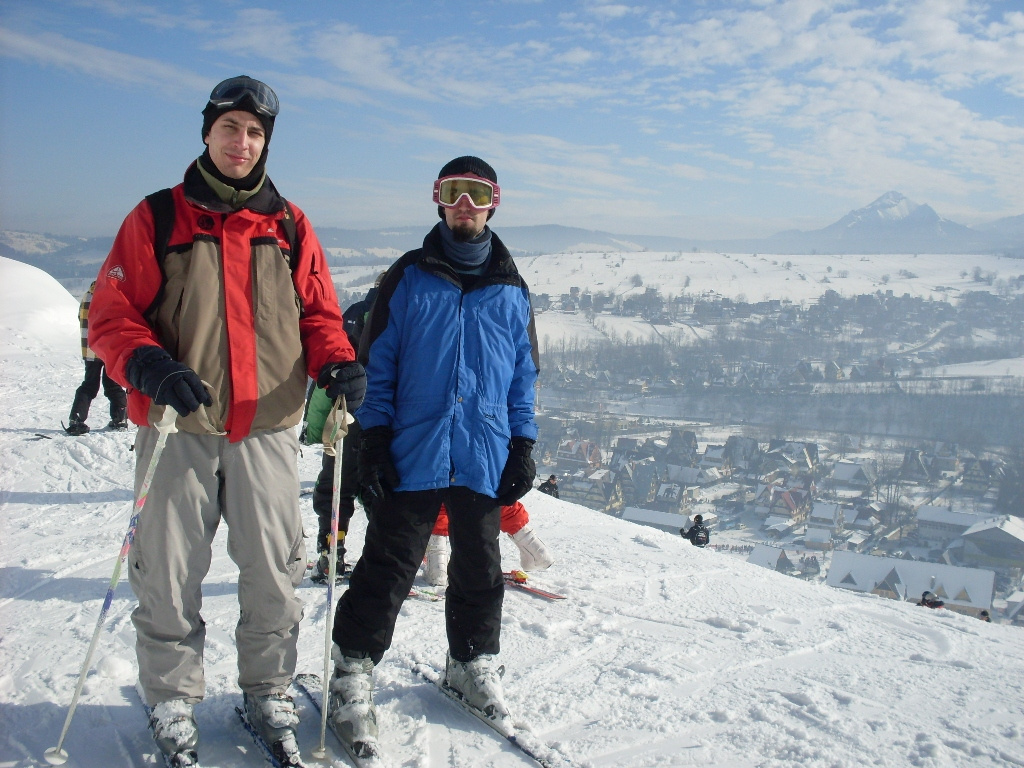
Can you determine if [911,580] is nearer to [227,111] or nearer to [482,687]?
[482,687]

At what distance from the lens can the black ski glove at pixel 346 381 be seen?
2127 millimetres

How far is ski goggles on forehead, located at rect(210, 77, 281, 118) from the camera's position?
2041 millimetres

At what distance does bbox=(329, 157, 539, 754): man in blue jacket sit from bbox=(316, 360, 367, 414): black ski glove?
0.90ft

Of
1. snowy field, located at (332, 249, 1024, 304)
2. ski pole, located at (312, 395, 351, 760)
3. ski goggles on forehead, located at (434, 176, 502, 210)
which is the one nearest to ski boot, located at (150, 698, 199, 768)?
ski pole, located at (312, 395, 351, 760)

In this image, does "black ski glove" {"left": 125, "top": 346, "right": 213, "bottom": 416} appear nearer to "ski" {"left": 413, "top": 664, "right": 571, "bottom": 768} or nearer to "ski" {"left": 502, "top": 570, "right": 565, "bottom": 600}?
"ski" {"left": 413, "top": 664, "right": 571, "bottom": 768}

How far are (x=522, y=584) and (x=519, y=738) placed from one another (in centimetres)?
182

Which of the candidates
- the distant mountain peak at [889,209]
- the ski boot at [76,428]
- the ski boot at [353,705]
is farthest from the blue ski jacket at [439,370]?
the distant mountain peak at [889,209]

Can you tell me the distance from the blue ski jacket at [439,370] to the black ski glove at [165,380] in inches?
27.3

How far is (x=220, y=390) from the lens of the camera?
2.02 m

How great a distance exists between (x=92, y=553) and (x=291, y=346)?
10.4 feet

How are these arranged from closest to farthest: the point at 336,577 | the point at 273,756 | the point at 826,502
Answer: the point at 273,756, the point at 336,577, the point at 826,502

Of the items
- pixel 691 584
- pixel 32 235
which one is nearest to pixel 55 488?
pixel 691 584

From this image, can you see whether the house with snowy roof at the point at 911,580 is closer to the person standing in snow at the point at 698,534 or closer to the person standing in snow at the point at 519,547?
the person standing in snow at the point at 698,534

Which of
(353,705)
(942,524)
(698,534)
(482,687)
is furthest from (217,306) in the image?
(942,524)
